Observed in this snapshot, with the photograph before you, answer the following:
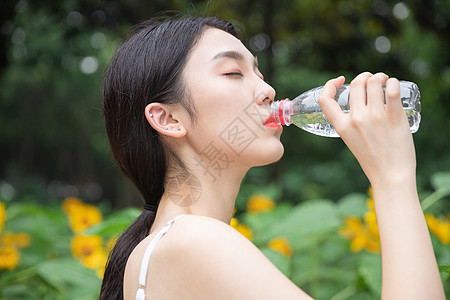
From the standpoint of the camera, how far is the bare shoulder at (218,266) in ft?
2.85

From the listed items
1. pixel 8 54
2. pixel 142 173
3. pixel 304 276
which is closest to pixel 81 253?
pixel 304 276

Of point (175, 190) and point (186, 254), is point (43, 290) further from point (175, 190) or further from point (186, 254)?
point (186, 254)

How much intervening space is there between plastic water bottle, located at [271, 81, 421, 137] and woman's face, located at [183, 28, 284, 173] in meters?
0.04

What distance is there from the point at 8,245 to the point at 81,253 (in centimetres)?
31

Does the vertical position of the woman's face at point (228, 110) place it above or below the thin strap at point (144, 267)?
above

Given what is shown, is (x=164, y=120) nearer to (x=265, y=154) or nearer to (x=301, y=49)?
(x=265, y=154)

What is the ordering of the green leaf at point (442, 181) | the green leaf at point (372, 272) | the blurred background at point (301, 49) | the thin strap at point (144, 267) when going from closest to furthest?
the thin strap at point (144, 267) < the green leaf at point (372, 272) < the green leaf at point (442, 181) < the blurred background at point (301, 49)

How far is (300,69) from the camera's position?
4.68m

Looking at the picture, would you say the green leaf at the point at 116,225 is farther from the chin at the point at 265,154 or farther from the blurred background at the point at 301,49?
the blurred background at the point at 301,49

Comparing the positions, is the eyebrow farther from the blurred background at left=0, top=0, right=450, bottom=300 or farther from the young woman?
the blurred background at left=0, top=0, right=450, bottom=300

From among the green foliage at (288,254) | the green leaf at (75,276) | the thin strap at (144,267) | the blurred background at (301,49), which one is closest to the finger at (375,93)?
the thin strap at (144,267)

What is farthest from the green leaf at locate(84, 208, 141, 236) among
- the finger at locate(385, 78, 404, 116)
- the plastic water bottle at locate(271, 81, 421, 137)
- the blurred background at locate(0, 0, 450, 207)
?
the blurred background at locate(0, 0, 450, 207)

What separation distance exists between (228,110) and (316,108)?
0.32 metres

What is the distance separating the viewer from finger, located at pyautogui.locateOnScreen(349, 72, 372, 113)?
2.98 feet
